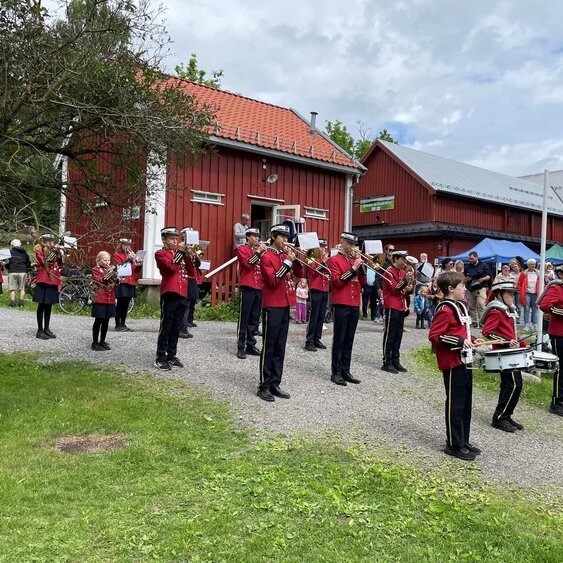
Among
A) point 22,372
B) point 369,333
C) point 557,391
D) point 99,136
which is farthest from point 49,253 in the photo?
point 557,391

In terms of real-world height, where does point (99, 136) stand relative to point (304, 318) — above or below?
above

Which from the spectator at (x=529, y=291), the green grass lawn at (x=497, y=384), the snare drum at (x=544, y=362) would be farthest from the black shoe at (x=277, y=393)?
the spectator at (x=529, y=291)

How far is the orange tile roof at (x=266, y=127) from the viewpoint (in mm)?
16266

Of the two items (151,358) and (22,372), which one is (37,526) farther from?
(151,358)

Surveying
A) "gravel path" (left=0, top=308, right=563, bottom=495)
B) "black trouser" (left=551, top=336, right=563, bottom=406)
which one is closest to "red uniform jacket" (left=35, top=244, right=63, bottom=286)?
"gravel path" (left=0, top=308, right=563, bottom=495)

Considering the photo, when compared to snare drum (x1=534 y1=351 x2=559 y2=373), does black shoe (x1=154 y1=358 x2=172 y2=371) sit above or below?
below

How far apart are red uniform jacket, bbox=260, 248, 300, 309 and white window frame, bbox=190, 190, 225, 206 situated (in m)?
7.99

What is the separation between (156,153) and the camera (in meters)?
6.48

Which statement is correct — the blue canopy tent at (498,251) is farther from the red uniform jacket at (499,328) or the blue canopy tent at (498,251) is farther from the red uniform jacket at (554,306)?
the red uniform jacket at (499,328)

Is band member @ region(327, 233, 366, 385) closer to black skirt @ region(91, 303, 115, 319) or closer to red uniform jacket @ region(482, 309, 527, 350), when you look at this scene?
red uniform jacket @ region(482, 309, 527, 350)

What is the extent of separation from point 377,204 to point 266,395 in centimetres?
2587

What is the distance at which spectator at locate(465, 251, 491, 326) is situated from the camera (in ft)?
48.3

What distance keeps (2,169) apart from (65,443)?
108 inches

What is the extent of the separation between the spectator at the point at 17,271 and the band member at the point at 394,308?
416 inches
